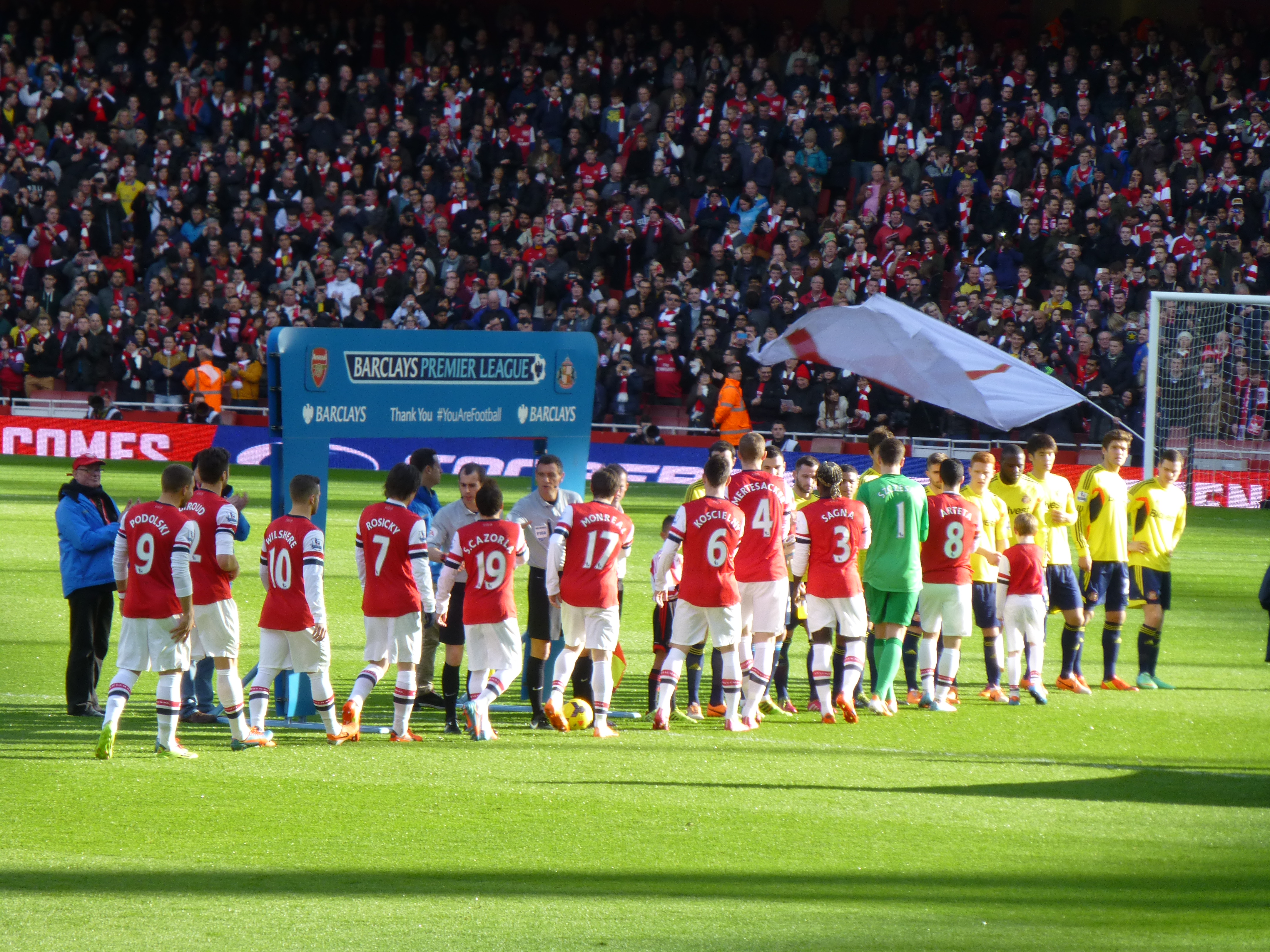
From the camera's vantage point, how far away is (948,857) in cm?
684

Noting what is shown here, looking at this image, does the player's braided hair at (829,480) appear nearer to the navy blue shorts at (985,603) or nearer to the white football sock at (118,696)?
the navy blue shorts at (985,603)

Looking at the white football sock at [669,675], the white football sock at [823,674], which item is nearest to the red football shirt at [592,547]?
the white football sock at [669,675]

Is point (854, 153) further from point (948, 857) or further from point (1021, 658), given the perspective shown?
point (948, 857)

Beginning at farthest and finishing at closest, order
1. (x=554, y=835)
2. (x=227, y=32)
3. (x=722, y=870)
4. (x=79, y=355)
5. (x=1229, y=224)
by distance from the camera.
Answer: (x=227, y=32), (x=79, y=355), (x=1229, y=224), (x=554, y=835), (x=722, y=870)

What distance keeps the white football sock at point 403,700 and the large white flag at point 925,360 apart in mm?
13587

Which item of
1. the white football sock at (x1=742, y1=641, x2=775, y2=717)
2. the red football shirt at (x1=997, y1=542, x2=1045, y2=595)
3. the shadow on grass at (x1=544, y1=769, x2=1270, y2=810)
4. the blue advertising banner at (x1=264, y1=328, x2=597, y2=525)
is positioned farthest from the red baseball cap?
the red football shirt at (x1=997, y1=542, x2=1045, y2=595)

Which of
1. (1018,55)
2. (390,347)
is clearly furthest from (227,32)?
(390,347)

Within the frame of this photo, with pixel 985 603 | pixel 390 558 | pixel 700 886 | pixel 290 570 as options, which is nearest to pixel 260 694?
pixel 290 570

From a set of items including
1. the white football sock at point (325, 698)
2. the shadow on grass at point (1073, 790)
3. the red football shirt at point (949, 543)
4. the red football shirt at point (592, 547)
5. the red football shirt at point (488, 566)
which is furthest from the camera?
the red football shirt at point (949, 543)

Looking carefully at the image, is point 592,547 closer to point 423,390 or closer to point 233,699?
point 423,390

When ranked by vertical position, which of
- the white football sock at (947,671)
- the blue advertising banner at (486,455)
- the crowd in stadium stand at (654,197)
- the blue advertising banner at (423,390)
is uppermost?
the crowd in stadium stand at (654,197)

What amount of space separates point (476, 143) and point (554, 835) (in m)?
23.1

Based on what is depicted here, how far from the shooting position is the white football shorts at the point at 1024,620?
1096 centimetres

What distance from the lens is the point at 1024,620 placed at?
11023 millimetres
